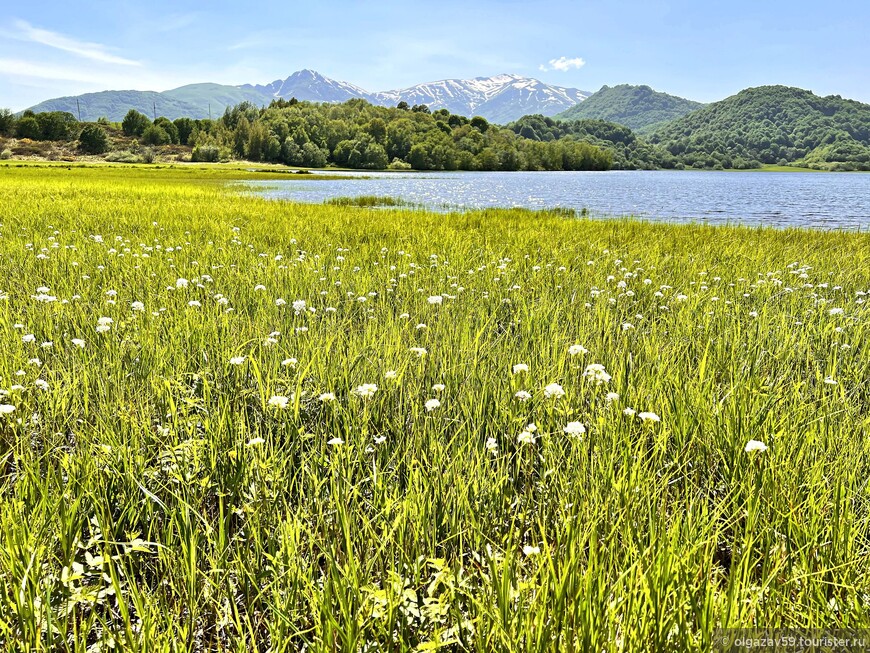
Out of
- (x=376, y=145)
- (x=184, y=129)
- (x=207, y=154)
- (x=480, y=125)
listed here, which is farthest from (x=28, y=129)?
(x=480, y=125)

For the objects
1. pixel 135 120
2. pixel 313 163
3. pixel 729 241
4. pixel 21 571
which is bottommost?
pixel 21 571

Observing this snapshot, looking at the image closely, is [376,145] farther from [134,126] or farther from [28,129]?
[28,129]

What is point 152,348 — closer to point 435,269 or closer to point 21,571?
point 21,571

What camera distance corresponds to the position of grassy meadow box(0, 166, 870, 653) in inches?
72.1

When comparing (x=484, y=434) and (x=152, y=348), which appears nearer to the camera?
(x=484, y=434)

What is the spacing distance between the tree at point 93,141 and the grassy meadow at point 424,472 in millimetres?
139504

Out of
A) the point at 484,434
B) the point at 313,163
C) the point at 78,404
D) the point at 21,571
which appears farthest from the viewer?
the point at 313,163

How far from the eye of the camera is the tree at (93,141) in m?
118

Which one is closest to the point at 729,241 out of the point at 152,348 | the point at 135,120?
the point at 152,348

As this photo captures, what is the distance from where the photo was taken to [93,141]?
118875 millimetres

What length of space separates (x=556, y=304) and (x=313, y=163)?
134 m

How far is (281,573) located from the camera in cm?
204

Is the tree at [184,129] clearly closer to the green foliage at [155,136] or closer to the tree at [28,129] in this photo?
the green foliage at [155,136]

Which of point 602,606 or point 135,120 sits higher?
point 135,120
